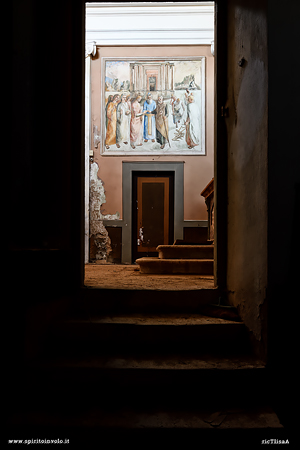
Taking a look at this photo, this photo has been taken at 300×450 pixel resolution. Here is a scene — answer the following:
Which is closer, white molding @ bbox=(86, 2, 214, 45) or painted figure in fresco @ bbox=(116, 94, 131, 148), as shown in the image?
white molding @ bbox=(86, 2, 214, 45)

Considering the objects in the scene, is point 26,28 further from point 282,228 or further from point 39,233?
point 282,228

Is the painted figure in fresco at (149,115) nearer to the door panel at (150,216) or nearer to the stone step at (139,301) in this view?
the door panel at (150,216)

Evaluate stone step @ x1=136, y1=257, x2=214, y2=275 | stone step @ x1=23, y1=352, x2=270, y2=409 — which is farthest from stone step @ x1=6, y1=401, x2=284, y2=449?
stone step @ x1=136, y1=257, x2=214, y2=275

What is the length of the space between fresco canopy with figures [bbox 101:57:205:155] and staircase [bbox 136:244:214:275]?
13.0 feet

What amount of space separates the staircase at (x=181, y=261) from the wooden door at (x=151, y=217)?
3.26 metres

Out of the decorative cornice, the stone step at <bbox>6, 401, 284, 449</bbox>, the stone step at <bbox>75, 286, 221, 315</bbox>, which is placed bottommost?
the stone step at <bbox>6, 401, 284, 449</bbox>

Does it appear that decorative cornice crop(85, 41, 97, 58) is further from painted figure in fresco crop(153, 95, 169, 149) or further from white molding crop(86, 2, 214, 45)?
painted figure in fresco crop(153, 95, 169, 149)

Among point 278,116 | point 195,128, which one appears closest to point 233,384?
point 278,116

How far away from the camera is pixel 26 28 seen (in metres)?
2.18

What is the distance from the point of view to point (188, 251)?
4.07 meters

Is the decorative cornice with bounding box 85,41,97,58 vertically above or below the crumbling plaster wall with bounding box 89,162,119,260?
above

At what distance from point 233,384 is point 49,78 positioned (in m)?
2.58

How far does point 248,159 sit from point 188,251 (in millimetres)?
2275

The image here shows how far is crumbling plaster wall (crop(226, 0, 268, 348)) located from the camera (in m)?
1.73
